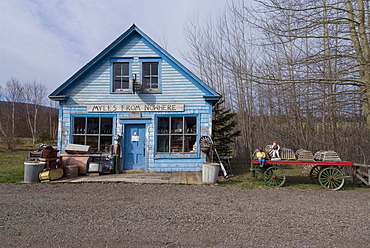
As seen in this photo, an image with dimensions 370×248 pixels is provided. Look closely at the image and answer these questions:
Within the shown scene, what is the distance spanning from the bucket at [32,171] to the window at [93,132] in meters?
2.26

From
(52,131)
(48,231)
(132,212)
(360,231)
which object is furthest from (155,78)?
(52,131)

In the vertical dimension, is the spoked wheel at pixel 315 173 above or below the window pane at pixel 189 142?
below

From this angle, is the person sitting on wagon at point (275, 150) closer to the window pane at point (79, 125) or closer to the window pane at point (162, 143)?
the window pane at point (162, 143)

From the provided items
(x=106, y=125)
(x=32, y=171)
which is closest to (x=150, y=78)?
(x=106, y=125)

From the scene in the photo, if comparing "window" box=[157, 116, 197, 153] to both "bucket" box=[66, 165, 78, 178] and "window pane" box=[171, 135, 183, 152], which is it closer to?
"window pane" box=[171, 135, 183, 152]

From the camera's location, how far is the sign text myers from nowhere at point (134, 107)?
40.9 feet

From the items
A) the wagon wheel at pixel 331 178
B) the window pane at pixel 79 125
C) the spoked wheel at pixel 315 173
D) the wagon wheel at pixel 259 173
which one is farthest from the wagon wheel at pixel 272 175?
the window pane at pixel 79 125

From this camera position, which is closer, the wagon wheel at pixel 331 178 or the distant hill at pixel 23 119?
the wagon wheel at pixel 331 178

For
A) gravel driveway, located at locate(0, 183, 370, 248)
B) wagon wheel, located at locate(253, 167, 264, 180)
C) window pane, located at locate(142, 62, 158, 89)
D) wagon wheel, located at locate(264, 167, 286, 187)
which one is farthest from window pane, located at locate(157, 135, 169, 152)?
wagon wheel, located at locate(264, 167, 286, 187)

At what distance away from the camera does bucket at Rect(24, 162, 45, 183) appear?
1025 cm

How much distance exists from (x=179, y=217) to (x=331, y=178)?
6227 mm

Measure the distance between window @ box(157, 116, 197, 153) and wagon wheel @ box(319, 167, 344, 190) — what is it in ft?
16.5

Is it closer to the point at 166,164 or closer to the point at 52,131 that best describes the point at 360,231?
the point at 166,164

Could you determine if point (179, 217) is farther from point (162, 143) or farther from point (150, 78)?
point (150, 78)
